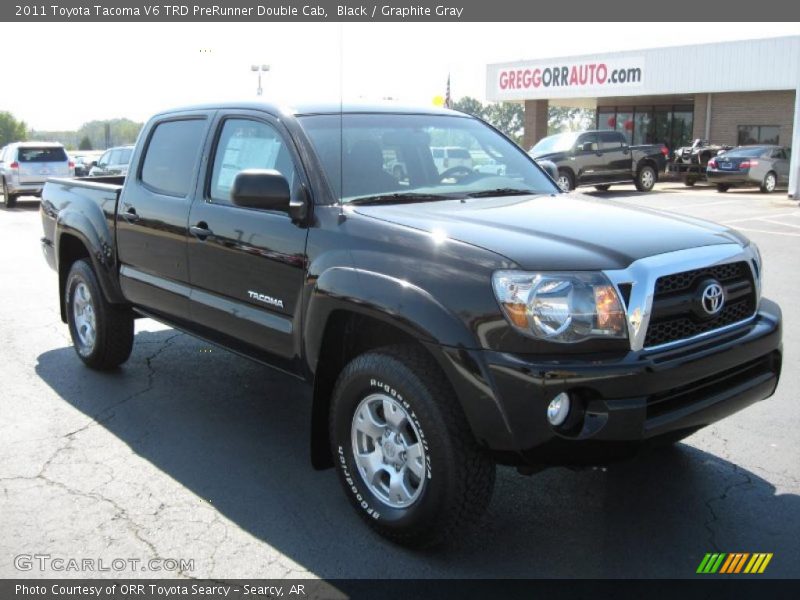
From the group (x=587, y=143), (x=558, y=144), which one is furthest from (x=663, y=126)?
(x=587, y=143)

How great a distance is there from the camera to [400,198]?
4.14m

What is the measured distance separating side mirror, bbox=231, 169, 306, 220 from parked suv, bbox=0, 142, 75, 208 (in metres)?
22.3

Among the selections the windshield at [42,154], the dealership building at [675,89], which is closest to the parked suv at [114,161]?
the windshield at [42,154]

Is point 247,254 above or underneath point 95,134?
underneath

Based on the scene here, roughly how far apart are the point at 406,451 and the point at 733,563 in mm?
1413

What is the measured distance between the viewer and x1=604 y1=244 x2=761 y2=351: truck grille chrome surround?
3125mm

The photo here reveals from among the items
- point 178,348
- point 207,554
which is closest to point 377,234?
point 207,554

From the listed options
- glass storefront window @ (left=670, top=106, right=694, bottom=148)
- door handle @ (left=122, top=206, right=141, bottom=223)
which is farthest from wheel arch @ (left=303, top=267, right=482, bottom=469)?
glass storefront window @ (left=670, top=106, right=694, bottom=148)

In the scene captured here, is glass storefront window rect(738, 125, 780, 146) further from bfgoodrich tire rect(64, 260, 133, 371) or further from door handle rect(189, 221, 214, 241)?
door handle rect(189, 221, 214, 241)

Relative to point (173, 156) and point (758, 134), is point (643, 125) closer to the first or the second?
point (758, 134)

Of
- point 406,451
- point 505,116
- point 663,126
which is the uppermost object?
point 505,116

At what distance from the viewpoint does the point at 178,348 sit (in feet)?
22.4

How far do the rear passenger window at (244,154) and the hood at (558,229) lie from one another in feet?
2.20

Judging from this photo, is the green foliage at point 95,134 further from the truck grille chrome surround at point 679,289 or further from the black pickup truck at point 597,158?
the truck grille chrome surround at point 679,289
